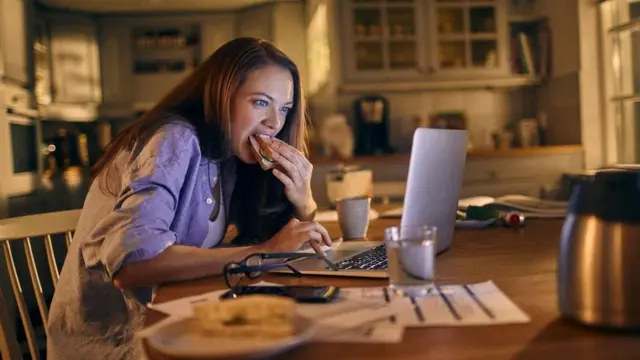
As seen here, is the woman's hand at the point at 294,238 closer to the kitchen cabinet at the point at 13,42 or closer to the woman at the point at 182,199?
the woman at the point at 182,199

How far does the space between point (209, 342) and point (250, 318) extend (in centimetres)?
5

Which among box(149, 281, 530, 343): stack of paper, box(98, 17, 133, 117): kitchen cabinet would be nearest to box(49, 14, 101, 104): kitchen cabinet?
box(98, 17, 133, 117): kitchen cabinet

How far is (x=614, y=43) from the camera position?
3.94 meters

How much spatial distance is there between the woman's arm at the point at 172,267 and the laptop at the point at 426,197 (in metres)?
0.10

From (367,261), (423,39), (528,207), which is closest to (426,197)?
(367,261)

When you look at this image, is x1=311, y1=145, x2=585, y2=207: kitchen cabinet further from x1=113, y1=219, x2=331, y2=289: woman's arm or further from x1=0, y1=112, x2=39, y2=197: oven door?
x1=113, y1=219, x2=331, y2=289: woman's arm

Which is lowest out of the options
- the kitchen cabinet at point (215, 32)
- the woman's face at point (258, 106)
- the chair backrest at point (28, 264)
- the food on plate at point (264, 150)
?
the chair backrest at point (28, 264)

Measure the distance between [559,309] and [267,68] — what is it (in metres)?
0.90

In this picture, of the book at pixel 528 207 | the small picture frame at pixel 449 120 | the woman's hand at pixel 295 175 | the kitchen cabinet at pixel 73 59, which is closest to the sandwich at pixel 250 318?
the woman's hand at pixel 295 175

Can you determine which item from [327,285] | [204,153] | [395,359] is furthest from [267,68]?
[395,359]

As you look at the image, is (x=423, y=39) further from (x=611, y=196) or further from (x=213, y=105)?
(x=611, y=196)

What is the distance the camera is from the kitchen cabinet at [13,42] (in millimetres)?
3391

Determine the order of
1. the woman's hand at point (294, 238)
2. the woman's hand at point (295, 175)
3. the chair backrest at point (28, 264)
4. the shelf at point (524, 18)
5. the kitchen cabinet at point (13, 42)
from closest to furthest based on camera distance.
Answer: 1. the woman's hand at point (294, 238)
2. the chair backrest at point (28, 264)
3. the woman's hand at point (295, 175)
4. the kitchen cabinet at point (13, 42)
5. the shelf at point (524, 18)

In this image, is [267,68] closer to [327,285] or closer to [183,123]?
[183,123]
